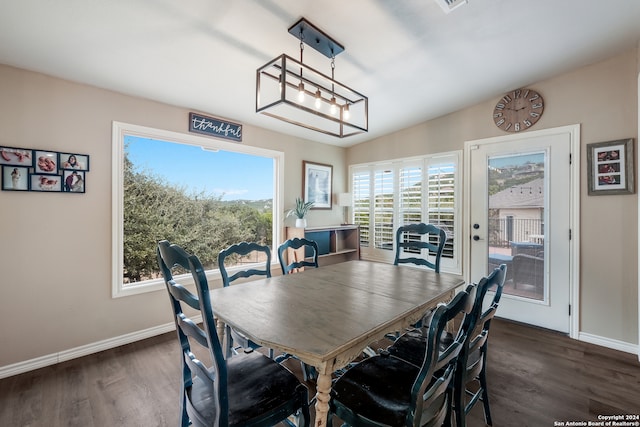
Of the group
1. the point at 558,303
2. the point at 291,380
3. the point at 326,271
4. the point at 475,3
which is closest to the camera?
the point at 291,380

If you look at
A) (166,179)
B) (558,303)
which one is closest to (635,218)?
(558,303)

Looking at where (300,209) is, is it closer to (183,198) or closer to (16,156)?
(183,198)

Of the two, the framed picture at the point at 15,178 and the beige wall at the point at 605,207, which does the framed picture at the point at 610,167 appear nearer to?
the beige wall at the point at 605,207

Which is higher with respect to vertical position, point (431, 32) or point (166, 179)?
point (431, 32)

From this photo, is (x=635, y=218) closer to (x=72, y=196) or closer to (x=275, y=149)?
(x=275, y=149)

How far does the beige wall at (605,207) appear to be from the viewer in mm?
2592

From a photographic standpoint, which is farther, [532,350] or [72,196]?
[532,350]

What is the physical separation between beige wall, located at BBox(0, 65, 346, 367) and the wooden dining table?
1609mm

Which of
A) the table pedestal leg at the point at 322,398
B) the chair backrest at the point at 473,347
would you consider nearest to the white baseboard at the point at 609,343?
the chair backrest at the point at 473,347

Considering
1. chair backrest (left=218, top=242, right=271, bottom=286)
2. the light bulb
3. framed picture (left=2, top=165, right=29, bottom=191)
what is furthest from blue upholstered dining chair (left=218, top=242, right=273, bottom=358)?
framed picture (left=2, top=165, right=29, bottom=191)

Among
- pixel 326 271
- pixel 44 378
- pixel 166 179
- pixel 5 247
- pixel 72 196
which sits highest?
pixel 166 179

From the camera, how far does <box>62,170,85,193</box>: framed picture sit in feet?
7.86

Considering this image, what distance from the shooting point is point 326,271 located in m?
2.42

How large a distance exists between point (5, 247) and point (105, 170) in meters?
0.90
